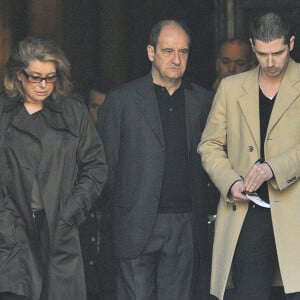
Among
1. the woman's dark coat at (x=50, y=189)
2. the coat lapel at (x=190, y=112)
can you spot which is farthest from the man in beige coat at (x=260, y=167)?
the woman's dark coat at (x=50, y=189)

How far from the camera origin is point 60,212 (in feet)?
20.9

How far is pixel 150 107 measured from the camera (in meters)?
6.82

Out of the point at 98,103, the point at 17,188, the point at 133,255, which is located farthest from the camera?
the point at 98,103

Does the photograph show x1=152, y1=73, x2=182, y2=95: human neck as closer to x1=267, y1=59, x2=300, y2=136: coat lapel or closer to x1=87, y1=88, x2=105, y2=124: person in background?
x1=267, y1=59, x2=300, y2=136: coat lapel

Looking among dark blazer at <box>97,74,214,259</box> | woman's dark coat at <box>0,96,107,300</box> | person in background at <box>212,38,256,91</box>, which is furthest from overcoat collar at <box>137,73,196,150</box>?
person in background at <box>212,38,256,91</box>

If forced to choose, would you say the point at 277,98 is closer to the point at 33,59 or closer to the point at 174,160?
the point at 174,160

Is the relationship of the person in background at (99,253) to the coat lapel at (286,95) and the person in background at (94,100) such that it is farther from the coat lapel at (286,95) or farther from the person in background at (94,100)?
the coat lapel at (286,95)

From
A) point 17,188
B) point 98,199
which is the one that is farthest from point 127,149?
point 17,188

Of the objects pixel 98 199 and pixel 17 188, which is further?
pixel 98 199

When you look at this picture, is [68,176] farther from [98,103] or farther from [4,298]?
[98,103]

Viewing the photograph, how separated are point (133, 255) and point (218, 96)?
97cm

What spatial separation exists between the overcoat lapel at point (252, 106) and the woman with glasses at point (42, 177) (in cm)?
78

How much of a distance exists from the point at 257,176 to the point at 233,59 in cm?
170

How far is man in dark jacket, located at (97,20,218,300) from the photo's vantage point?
675 cm
